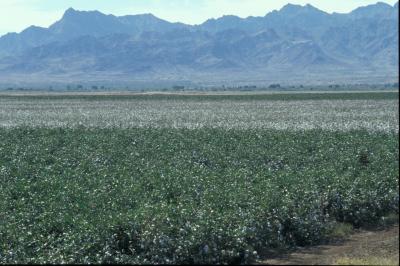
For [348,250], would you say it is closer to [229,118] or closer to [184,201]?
[184,201]

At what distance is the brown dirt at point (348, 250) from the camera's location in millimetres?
11758

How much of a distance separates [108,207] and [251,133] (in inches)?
868

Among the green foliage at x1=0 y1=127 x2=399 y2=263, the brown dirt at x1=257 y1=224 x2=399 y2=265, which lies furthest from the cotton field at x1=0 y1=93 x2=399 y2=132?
the brown dirt at x1=257 y1=224 x2=399 y2=265

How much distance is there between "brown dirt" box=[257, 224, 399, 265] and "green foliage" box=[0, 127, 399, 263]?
43cm

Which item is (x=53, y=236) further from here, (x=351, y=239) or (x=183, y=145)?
(x=183, y=145)

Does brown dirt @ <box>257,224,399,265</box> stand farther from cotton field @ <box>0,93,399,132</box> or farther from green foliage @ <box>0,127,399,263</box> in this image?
cotton field @ <box>0,93,399,132</box>

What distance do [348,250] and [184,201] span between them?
14.5 feet

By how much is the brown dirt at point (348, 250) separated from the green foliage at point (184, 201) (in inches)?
17.1

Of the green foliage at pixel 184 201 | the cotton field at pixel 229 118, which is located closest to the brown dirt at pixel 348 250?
the green foliage at pixel 184 201

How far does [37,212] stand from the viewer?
611 inches

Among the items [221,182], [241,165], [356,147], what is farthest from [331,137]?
[221,182]

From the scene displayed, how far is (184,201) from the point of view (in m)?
15.6

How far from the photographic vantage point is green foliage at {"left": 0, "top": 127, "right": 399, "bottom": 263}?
12562mm

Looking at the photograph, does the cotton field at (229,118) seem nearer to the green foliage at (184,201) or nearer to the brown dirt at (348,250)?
the green foliage at (184,201)
